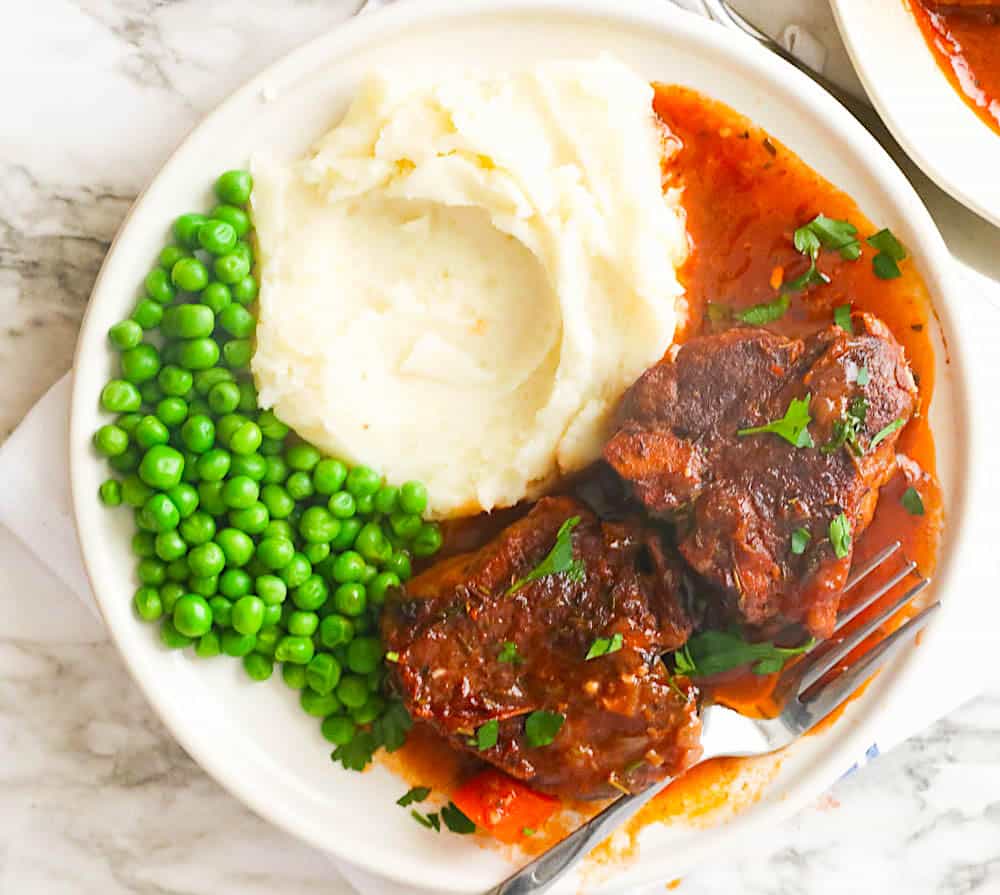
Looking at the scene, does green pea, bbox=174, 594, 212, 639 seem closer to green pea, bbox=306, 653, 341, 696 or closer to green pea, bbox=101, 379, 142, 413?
green pea, bbox=306, 653, 341, 696

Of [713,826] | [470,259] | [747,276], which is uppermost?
[747,276]

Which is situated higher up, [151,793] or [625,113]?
[625,113]

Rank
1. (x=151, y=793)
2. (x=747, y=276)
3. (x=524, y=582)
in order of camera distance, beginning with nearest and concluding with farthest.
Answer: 1. (x=524, y=582)
2. (x=747, y=276)
3. (x=151, y=793)

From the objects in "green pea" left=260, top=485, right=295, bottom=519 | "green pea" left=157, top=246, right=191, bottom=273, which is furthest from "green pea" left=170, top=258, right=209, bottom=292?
"green pea" left=260, top=485, right=295, bottom=519

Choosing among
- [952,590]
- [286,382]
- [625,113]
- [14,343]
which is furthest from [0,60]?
[952,590]

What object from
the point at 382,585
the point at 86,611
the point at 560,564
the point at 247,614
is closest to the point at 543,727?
the point at 560,564

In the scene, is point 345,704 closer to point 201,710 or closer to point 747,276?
point 201,710
